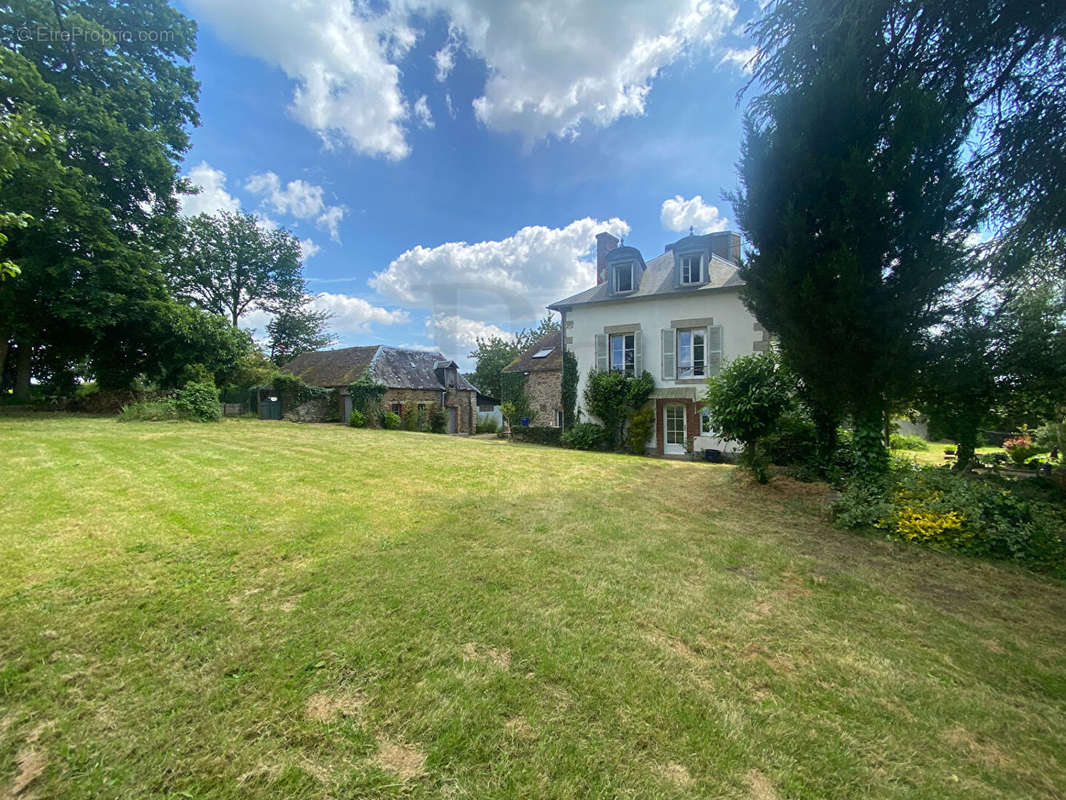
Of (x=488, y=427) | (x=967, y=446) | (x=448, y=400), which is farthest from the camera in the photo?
(x=488, y=427)

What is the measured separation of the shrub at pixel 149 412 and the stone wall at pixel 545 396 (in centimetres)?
1245

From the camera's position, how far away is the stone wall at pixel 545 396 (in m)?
16.6

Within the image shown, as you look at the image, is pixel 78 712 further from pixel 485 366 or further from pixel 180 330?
pixel 485 366

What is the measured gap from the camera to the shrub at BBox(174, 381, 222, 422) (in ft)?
47.5

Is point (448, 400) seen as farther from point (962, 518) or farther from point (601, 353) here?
point (962, 518)

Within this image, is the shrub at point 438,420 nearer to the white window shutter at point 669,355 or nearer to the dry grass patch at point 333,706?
the white window shutter at point 669,355

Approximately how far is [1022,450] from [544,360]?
52.0 feet

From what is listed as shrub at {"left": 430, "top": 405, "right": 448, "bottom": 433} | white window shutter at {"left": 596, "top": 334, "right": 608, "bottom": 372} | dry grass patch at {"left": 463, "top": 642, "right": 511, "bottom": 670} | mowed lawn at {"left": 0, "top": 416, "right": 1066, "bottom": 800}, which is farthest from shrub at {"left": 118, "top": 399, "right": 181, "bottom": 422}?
dry grass patch at {"left": 463, "top": 642, "right": 511, "bottom": 670}

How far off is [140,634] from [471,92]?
41.6 feet

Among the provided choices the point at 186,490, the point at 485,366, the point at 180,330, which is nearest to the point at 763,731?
the point at 186,490

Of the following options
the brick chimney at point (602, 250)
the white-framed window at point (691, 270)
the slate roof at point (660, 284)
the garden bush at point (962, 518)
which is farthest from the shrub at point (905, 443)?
the garden bush at point (962, 518)

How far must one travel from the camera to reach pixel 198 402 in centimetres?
1480

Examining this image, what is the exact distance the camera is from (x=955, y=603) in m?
3.24

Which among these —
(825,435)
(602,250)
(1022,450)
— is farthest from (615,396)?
(1022,450)
